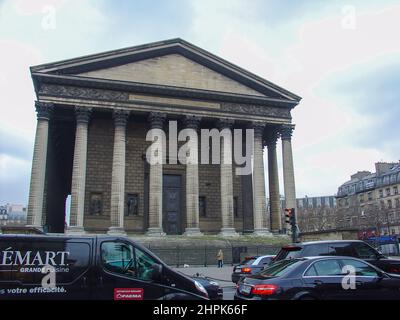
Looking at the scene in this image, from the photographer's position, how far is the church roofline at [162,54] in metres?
32.9

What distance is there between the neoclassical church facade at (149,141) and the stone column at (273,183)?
3.7 inches

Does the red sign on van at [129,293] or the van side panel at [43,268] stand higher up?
the van side panel at [43,268]

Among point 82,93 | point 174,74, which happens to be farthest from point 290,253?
point 174,74

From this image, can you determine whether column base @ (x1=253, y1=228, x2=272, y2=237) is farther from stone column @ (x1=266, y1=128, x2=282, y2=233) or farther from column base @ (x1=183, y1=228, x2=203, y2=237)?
column base @ (x1=183, y1=228, x2=203, y2=237)

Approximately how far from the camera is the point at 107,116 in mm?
37500

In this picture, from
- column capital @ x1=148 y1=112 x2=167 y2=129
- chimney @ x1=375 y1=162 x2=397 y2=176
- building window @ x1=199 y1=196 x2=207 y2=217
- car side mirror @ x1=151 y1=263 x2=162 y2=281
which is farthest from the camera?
chimney @ x1=375 y1=162 x2=397 y2=176

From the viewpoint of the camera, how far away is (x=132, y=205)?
37.1 metres

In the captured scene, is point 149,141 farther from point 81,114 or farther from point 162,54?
point 162,54

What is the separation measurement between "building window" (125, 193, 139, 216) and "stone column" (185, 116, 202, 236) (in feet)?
16.5

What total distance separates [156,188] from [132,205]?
165 inches

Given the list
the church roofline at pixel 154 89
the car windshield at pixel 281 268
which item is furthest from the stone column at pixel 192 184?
the car windshield at pixel 281 268

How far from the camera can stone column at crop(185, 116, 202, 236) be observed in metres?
34.4

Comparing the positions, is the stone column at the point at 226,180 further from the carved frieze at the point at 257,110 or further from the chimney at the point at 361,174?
the chimney at the point at 361,174

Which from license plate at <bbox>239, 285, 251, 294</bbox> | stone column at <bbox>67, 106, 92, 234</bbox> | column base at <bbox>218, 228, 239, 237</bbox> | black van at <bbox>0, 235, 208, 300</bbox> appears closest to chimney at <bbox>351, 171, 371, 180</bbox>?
column base at <bbox>218, 228, 239, 237</bbox>
